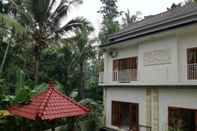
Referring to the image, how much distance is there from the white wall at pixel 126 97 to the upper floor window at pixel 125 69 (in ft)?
2.41

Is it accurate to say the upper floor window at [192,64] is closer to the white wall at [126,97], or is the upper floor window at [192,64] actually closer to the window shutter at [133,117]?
the white wall at [126,97]

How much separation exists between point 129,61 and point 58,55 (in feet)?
29.8

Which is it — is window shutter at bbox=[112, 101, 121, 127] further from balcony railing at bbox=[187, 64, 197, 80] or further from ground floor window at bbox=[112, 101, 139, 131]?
balcony railing at bbox=[187, 64, 197, 80]

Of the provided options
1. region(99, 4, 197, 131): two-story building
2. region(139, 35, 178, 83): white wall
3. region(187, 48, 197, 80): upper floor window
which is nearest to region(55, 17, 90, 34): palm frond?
region(99, 4, 197, 131): two-story building

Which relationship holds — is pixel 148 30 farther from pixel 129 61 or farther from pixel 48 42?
pixel 48 42

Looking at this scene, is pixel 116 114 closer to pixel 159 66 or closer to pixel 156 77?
pixel 156 77

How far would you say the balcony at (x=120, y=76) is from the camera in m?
17.1

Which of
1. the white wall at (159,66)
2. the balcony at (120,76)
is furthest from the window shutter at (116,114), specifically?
the white wall at (159,66)

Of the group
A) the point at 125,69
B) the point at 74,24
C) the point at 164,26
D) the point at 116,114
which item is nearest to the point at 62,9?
the point at 74,24

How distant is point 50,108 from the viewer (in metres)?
9.85

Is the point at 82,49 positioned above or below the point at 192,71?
above

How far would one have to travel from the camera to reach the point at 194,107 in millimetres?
12828

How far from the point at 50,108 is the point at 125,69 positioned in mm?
9643

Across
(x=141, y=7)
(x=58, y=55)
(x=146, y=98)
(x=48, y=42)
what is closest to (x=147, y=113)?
(x=146, y=98)
